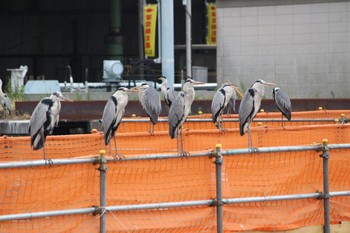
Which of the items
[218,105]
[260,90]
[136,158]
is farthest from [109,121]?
[218,105]

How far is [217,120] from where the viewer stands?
685 inches

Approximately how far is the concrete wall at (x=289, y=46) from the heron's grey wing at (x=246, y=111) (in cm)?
→ 1702

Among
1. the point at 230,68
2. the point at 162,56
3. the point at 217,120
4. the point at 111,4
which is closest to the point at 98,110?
the point at 162,56

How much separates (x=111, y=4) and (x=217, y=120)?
3569 cm

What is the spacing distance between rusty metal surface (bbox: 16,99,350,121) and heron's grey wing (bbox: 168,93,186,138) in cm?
918

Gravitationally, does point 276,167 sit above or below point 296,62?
below

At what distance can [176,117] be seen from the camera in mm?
13938

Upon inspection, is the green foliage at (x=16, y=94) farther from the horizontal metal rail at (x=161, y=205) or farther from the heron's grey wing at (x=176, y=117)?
the horizontal metal rail at (x=161, y=205)

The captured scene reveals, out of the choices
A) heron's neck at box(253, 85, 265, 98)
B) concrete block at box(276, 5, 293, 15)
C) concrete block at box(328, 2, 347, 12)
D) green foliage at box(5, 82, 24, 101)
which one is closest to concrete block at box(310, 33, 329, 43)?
concrete block at box(328, 2, 347, 12)

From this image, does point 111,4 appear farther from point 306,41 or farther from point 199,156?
point 199,156

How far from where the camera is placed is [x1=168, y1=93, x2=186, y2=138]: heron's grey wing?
1363 cm

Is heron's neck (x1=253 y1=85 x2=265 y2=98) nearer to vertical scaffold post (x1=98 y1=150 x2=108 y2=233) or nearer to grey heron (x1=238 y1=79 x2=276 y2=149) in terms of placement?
grey heron (x1=238 y1=79 x2=276 y2=149)

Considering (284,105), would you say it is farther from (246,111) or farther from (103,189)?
(103,189)

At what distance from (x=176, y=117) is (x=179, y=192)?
3929mm
